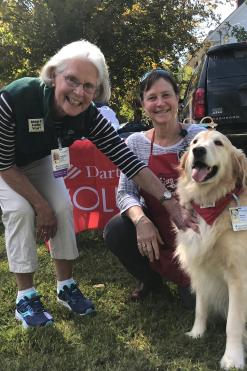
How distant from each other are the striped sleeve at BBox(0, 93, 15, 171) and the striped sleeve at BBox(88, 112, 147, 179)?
59cm

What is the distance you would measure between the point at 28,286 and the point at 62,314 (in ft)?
1.05

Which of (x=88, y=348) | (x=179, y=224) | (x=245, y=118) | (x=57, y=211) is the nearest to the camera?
(x=88, y=348)

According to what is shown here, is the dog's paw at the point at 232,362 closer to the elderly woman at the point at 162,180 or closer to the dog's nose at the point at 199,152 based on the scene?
the elderly woman at the point at 162,180

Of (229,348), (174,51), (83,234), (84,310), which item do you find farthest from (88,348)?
(174,51)

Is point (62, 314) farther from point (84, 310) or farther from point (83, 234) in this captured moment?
point (83, 234)

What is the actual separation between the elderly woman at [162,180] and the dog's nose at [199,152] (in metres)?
0.55

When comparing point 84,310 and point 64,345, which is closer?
point 64,345

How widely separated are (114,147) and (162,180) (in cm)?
42

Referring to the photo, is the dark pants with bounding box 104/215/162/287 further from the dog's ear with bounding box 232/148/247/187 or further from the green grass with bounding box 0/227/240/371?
the dog's ear with bounding box 232/148/247/187

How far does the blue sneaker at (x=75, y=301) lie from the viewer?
3.19 meters

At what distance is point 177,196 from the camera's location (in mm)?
3086

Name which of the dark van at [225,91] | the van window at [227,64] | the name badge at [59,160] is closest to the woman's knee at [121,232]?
the name badge at [59,160]

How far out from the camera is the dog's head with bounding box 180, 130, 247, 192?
2.69 m

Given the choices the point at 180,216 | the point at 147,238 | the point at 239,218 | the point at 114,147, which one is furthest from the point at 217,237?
the point at 114,147
